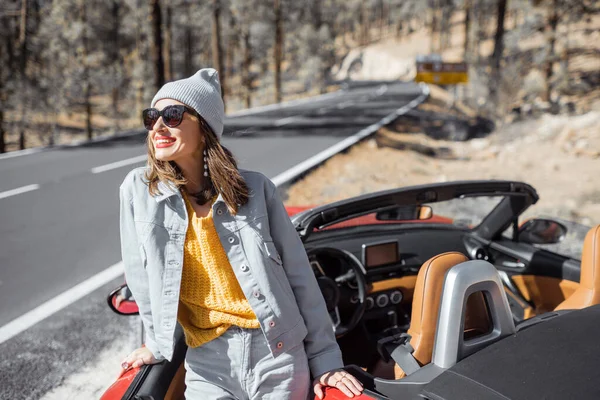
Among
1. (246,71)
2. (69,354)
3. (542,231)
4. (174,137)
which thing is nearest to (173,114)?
(174,137)

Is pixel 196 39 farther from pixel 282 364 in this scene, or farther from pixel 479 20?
Result: pixel 282 364

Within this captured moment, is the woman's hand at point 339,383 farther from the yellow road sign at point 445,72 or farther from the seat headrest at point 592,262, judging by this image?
the yellow road sign at point 445,72

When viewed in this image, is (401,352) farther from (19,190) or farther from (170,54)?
(170,54)

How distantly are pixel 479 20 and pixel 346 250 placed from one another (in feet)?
226

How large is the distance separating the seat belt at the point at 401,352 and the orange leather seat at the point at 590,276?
0.89 metres

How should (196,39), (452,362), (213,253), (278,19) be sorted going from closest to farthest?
1. (452,362)
2. (213,253)
3. (278,19)
4. (196,39)

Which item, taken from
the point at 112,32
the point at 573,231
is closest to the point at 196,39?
the point at 112,32

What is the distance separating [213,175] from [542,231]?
2.65 meters

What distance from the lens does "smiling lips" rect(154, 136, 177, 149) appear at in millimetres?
1995

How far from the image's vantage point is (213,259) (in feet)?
6.53

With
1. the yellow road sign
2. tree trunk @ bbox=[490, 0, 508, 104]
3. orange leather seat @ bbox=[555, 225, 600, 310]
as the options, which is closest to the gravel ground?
orange leather seat @ bbox=[555, 225, 600, 310]

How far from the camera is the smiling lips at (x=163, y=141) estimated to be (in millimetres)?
1995

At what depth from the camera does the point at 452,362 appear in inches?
72.1

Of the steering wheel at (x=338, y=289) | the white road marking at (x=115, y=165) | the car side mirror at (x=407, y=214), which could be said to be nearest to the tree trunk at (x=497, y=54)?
the white road marking at (x=115, y=165)
